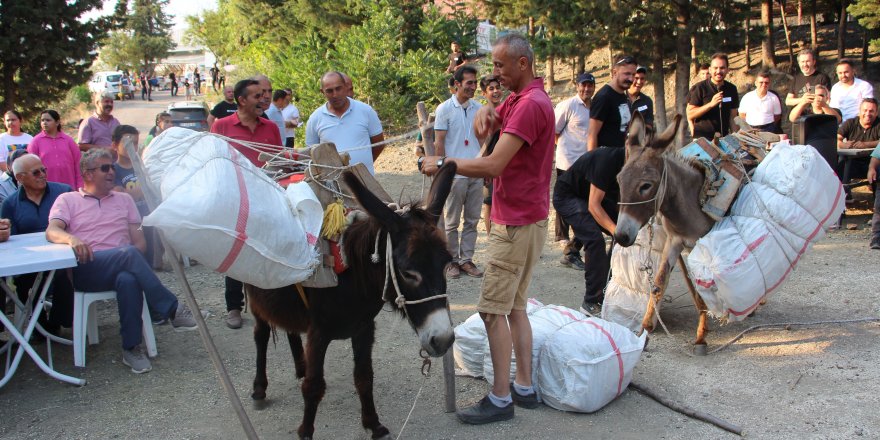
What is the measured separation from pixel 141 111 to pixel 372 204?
1438 inches

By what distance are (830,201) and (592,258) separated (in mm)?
1893

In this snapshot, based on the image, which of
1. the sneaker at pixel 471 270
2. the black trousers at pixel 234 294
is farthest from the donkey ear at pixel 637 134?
the black trousers at pixel 234 294

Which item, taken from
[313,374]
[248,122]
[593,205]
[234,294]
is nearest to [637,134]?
[593,205]

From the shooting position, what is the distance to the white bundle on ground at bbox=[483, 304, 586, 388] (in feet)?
14.0

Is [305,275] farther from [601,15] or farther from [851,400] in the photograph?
[601,15]

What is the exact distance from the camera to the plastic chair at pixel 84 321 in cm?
484

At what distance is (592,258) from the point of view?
577 centimetres

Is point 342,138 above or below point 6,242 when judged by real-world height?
above

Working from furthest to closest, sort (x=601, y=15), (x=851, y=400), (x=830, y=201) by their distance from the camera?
1. (x=601, y=15)
2. (x=830, y=201)
3. (x=851, y=400)

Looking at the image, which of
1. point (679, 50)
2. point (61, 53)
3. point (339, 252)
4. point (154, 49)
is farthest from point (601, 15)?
point (154, 49)

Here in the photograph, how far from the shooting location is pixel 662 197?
183 inches

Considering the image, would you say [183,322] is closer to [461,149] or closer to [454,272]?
[454,272]

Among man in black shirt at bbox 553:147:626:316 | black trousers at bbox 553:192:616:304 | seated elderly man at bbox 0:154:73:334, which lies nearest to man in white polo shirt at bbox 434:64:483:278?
man in black shirt at bbox 553:147:626:316

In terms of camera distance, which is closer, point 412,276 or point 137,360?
point 412,276
